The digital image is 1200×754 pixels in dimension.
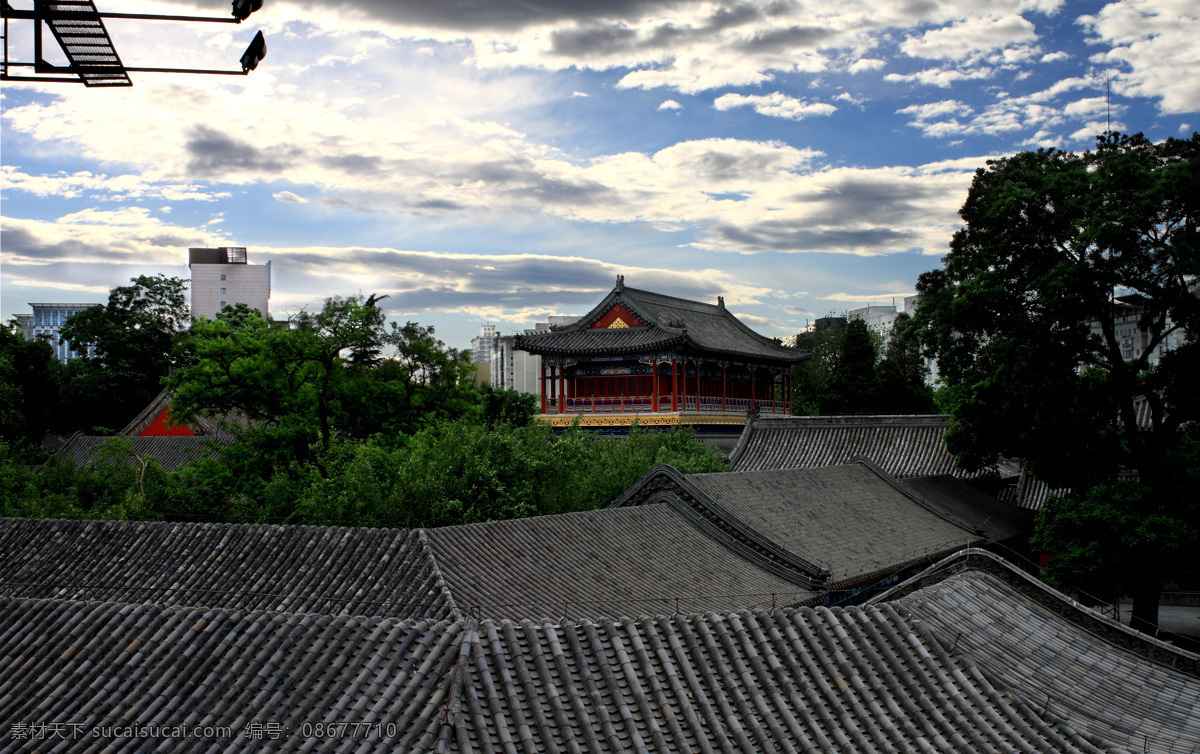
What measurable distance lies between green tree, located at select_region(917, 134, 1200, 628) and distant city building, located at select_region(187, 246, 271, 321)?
64.5 metres

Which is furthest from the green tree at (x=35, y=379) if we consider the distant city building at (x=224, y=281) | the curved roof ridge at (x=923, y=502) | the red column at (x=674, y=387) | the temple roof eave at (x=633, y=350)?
the curved roof ridge at (x=923, y=502)

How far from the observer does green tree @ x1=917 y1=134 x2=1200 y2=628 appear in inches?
806

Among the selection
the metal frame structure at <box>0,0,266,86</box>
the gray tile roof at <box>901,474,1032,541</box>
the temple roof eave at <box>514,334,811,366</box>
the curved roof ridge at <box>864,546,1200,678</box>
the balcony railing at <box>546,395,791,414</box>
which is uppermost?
the metal frame structure at <box>0,0,266,86</box>

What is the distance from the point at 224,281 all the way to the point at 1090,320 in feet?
228

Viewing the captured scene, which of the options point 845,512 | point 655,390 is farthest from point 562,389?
point 845,512

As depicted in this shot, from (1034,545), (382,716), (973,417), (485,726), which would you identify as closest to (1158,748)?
(485,726)

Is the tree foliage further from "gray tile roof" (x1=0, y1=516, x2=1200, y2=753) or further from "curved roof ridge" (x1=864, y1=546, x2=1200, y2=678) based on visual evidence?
"gray tile roof" (x1=0, y1=516, x2=1200, y2=753)

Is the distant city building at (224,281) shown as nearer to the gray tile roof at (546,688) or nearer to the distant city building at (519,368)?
the distant city building at (519,368)

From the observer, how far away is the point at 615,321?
1812 inches

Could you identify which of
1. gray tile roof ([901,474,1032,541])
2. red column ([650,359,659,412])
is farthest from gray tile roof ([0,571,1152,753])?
red column ([650,359,659,412])

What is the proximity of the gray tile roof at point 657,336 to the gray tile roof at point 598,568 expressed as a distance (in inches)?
905

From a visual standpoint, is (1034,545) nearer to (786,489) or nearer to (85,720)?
(786,489)

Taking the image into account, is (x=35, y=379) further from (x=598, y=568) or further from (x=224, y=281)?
(x=598, y=568)

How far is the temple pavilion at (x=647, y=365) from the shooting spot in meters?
43.1
